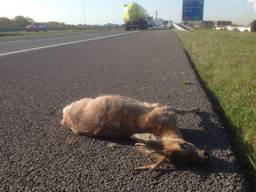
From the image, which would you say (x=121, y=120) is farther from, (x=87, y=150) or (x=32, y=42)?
(x=32, y=42)

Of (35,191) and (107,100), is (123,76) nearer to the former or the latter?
(107,100)

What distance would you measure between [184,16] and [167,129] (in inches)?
2279

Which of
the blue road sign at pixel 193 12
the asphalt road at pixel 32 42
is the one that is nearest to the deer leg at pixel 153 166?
the asphalt road at pixel 32 42

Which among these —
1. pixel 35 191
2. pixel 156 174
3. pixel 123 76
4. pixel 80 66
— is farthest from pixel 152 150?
pixel 80 66

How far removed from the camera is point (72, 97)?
4.86 metres

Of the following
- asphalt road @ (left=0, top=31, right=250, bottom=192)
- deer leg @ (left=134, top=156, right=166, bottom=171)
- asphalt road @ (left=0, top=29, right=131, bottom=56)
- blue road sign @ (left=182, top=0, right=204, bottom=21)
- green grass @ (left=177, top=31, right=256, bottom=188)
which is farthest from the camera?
blue road sign @ (left=182, top=0, right=204, bottom=21)

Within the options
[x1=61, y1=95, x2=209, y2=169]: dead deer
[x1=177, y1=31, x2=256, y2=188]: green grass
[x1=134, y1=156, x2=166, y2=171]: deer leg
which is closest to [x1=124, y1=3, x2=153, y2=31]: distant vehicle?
[x1=177, y1=31, x2=256, y2=188]: green grass

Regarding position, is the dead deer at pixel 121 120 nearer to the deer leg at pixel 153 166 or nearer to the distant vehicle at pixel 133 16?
the deer leg at pixel 153 166

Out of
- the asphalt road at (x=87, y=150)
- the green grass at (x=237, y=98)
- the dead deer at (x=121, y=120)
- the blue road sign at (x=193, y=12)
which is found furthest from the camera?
the blue road sign at (x=193, y=12)

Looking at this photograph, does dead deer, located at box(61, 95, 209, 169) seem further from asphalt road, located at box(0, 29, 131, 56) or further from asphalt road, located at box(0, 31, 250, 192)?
asphalt road, located at box(0, 29, 131, 56)

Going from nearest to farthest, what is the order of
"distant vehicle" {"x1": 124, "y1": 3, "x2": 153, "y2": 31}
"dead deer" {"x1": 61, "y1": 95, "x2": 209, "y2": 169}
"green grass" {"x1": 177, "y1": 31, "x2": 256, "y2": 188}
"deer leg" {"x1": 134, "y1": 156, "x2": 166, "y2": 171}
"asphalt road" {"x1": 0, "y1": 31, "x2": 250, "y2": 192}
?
"asphalt road" {"x1": 0, "y1": 31, "x2": 250, "y2": 192} < "deer leg" {"x1": 134, "y1": 156, "x2": 166, "y2": 171} < "dead deer" {"x1": 61, "y1": 95, "x2": 209, "y2": 169} < "green grass" {"x1": 177, "y1": 31, "x2": 256, "y2": 188} < "distant vehicle" {"x1": 124, "y1": 3, "x2": 153, "y2": 31}

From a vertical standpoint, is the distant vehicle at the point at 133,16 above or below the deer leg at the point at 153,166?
below

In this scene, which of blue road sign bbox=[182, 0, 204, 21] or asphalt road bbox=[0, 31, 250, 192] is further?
blue road sign bbox=[182, 0, 204, 21]

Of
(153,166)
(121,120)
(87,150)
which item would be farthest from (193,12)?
(153,166)
